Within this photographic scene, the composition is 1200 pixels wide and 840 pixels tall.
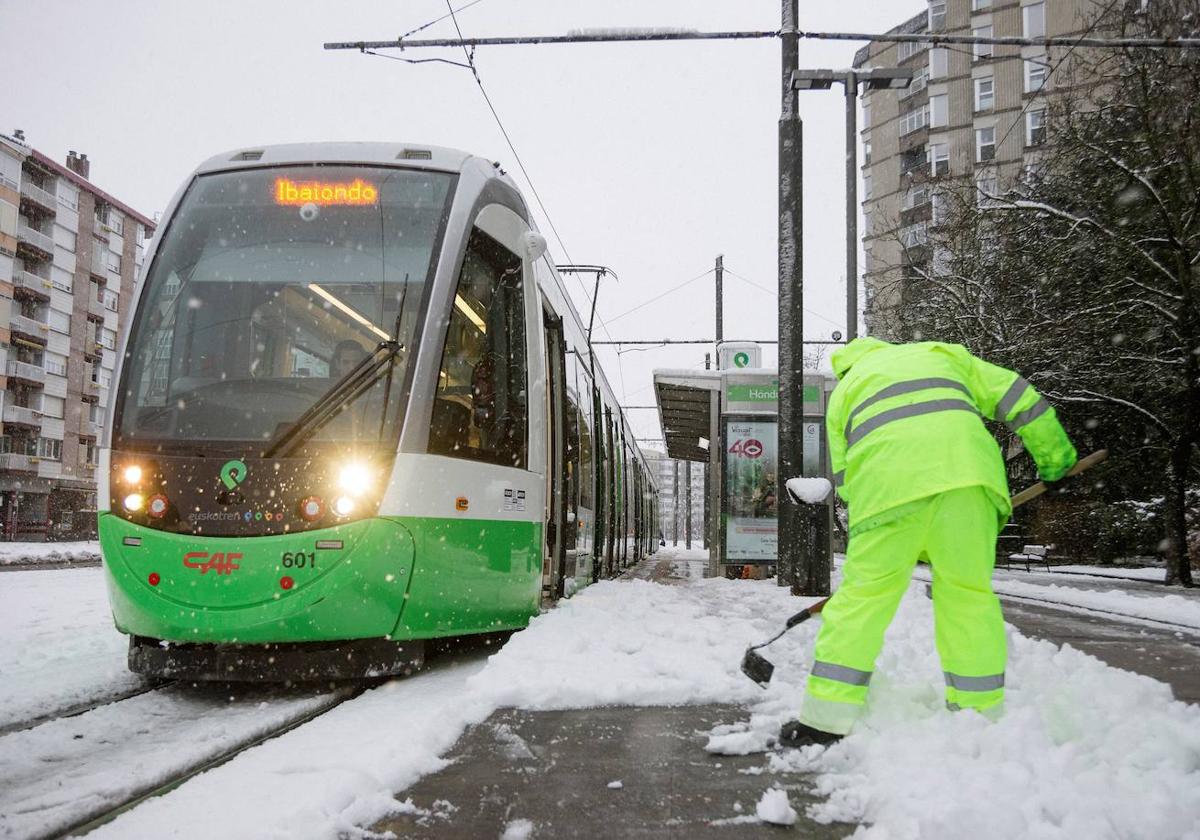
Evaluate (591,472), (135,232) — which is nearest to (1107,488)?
(591,472)

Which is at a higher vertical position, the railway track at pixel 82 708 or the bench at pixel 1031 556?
the bench at pixel 1031 556

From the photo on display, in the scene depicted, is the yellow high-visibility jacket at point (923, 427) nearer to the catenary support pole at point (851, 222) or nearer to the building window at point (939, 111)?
the catenary support pole at point (851, 222)

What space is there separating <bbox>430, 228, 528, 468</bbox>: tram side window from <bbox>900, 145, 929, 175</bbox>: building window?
150ft

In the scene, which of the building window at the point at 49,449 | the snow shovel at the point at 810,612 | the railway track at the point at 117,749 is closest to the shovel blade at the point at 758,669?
the snow shovel at the point at 810,612

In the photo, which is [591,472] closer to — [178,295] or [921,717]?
[178,295]

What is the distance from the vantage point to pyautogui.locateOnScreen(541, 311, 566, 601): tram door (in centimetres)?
787

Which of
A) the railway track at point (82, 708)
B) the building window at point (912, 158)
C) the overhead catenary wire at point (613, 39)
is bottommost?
the railway track at point (82, 708)

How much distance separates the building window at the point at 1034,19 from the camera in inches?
1635

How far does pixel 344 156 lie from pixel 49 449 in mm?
56123

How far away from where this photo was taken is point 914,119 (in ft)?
160

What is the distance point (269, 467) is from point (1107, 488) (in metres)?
19.7

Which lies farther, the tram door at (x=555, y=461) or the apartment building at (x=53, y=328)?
the apartment building at (x=53, y=328)

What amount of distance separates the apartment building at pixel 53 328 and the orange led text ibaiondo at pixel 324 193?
46.6 m

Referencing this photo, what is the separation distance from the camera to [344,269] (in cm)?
606
